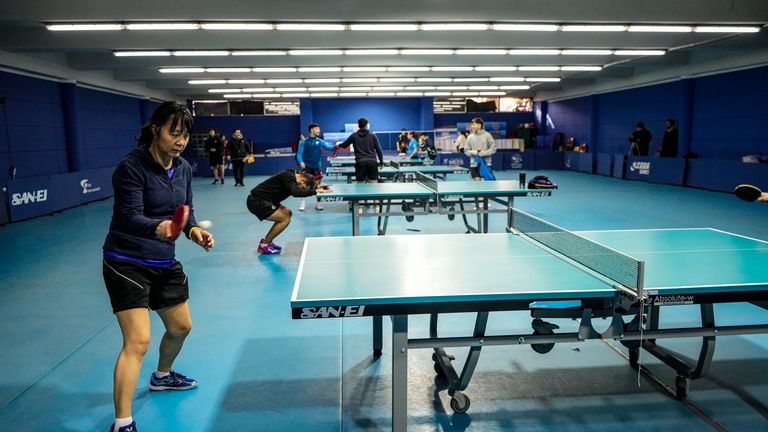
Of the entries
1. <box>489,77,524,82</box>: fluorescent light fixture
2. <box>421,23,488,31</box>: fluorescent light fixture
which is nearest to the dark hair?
<box>421,23,488,31</box>: fluorescent light fixture

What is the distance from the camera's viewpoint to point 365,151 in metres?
9.91

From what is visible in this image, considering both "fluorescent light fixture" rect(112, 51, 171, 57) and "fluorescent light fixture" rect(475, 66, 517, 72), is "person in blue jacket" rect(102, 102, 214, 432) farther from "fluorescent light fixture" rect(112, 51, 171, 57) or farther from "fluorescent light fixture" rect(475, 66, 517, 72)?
"fluorescent light fixture" rect(475, 66, 517, 72)

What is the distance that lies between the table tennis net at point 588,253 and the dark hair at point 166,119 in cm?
220

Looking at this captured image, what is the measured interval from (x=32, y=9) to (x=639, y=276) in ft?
32.8

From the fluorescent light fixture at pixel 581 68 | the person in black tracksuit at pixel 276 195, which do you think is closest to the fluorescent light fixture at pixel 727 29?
the fluorescent light fixture at pixel 581 68

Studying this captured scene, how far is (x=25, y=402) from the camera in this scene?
3193 millimetres

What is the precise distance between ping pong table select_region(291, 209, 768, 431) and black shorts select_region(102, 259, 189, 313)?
2.32ft

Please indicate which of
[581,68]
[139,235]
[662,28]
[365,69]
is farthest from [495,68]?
[139,235]

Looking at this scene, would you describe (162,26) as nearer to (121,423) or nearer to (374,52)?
(374,52)

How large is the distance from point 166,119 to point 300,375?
1.84 meters

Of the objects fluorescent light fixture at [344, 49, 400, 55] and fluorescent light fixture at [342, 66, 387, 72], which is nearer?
fluorescent light fixture at [344, 49, 400, 55]

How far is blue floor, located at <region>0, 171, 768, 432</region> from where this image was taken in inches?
116

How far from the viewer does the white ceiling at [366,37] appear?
9.20 meters

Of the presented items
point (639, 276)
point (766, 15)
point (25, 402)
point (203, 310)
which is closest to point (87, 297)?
point (203, 310)
